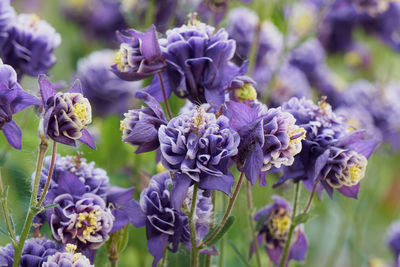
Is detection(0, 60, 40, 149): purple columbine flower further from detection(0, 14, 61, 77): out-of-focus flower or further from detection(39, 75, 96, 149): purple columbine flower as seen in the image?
detection(0, 14, 61, 77): out-of-focus flower

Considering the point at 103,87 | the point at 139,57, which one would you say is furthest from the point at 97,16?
the point at 139,57

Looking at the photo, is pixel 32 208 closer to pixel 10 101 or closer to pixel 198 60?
pixel 10 101

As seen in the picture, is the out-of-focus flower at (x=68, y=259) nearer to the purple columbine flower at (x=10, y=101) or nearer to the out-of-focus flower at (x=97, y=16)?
the purple columbine flower at (x=10, y=101)

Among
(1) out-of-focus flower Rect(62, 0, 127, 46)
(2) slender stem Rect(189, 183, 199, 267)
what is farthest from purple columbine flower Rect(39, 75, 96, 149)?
(1) out-of-focus flower Rect(62, 0, 127, 46)

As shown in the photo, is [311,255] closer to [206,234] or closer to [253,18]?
[253,18]

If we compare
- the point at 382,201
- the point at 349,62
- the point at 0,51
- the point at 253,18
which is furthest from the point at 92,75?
the point at 382,201
